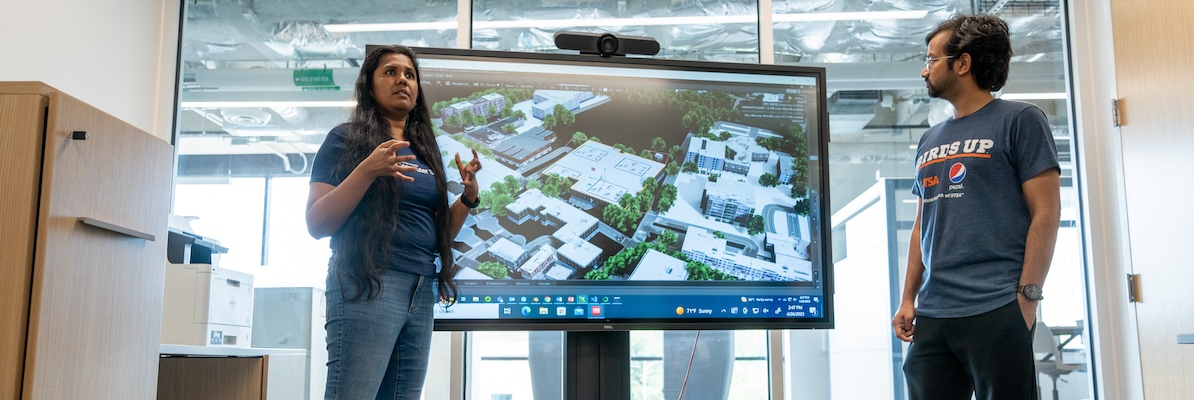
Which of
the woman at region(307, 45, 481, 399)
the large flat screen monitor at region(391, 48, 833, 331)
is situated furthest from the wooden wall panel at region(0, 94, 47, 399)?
the large flat screen monitor at region(391, 48, 833, 331)

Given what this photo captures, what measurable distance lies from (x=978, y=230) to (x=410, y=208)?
1.29 m

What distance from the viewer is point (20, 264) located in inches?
62.3

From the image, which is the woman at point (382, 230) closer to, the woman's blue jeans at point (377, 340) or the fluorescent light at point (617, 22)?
the woman's blue jeans at point (377, 340)

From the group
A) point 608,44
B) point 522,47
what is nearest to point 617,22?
point 522,47

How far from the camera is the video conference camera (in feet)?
9.48

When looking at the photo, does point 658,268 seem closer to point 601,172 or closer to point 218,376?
point 601,172

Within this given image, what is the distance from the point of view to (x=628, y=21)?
12.4 ft

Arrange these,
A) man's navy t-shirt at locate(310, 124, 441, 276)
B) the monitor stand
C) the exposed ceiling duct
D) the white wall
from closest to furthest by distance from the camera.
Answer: man's navy t-shirt at locate(310, 124, 441, 276)
the monitor stand
the white wall
the exposed ceiling duct

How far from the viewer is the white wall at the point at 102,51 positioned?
2.91 m

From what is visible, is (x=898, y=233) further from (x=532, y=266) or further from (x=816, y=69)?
(x=532, y=266)

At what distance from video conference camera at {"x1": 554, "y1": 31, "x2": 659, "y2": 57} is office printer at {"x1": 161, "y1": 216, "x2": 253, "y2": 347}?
53.5 inches

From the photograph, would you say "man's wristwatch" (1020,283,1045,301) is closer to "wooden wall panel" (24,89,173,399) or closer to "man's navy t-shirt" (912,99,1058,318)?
"man's navy t-shirt" (912,99,1058,318)

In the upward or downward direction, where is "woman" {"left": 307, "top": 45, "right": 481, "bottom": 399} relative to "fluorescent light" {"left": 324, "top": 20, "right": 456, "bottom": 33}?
downward

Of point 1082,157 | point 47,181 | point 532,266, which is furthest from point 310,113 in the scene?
point 1082,157
